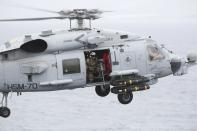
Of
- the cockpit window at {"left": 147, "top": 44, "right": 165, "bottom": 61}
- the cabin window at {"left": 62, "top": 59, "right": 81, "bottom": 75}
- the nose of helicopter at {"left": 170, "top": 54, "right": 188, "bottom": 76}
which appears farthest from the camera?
the nose of helicopter at {"left": 170, "top": 54, "right": 188, "bottom": 76}

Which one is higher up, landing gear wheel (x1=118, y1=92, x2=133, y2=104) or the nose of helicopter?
the nose of helicopter

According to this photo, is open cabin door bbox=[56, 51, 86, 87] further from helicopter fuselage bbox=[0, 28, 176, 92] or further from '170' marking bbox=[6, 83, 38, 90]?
'170' marking bbox=[6, 83, 38, 90]

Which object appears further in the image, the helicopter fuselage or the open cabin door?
the open cabin door

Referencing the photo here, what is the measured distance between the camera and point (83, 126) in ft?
347

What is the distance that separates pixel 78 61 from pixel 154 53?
4640mm

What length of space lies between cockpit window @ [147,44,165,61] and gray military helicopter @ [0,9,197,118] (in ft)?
0.19

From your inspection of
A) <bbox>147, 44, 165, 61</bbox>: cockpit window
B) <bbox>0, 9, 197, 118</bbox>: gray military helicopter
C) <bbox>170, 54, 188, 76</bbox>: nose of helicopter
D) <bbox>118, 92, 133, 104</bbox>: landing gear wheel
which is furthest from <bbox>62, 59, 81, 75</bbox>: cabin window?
<bbox>170, 54, 188, 76</bbox>: nose of helicopter

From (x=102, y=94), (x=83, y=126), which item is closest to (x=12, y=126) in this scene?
(x=83, y=126)

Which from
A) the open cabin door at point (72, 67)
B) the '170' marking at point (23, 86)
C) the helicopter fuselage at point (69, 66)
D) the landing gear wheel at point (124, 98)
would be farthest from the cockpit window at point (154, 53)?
the '170' marking at point (23, 86)

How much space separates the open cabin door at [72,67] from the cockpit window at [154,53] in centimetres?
401

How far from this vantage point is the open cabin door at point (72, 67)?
2384 centimetres

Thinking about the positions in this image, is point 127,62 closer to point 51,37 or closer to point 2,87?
point 51,37

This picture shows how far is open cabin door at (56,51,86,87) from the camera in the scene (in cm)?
2384

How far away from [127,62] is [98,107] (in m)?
93.3
